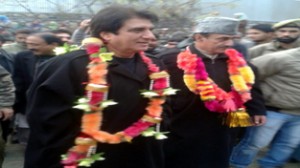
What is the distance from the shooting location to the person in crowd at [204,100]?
3666mm

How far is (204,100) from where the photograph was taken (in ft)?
11.7

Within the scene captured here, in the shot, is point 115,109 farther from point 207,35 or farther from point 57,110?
point 207,35

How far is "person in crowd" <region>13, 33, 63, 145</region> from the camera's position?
16.8 feet

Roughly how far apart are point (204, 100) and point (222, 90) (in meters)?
0.25

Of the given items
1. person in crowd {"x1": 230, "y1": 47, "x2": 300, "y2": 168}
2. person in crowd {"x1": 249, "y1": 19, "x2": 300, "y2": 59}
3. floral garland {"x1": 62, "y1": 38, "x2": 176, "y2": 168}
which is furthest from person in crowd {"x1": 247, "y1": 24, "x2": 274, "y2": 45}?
floral garland {"x1": 62, "y1": 38, "x2": 176, "y2": 168}

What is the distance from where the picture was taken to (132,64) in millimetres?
2957

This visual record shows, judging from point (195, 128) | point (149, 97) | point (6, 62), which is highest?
point (149, 97)

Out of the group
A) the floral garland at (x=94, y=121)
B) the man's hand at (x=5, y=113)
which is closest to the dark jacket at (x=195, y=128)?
the floral garland at (x=94, y=121)

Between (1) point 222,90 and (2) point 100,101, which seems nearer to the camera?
(2) point 100,101

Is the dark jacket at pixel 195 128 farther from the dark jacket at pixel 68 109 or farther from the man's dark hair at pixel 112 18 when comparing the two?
the man's dark hair at pixel 112 18

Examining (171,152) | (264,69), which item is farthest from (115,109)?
(264,69)

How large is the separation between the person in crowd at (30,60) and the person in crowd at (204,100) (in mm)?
1874

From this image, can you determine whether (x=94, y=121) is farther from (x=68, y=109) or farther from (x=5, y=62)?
(x=5, y=62)

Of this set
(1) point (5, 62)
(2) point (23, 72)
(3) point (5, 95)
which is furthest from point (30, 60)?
(3) point (5, 95)
